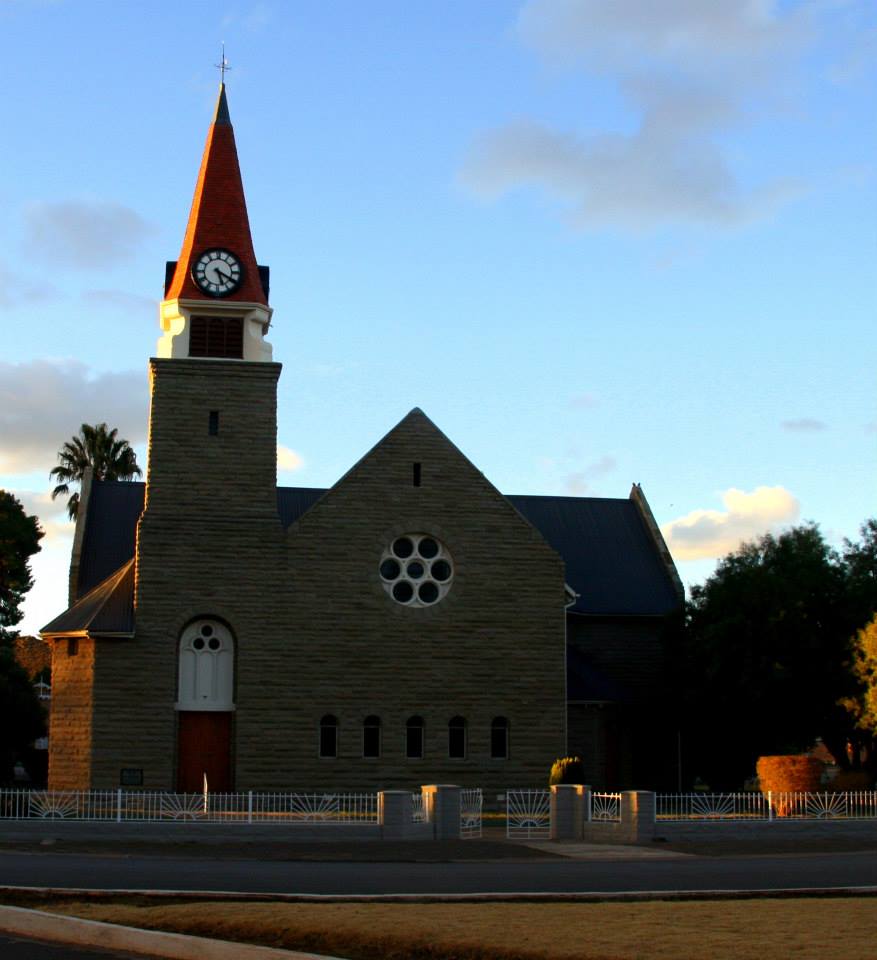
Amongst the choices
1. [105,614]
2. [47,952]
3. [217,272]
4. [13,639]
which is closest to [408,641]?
[105,614]

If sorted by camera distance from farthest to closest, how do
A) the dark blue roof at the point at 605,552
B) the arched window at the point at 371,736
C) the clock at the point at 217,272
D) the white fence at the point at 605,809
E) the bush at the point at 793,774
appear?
the dark blue roof at the point at 605,552 < the clock at the point at 217,272 < the arched window at the point at 371,736 < the bush at the point at 793,774 < the white fence at the point at 605,809

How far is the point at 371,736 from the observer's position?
41812mm

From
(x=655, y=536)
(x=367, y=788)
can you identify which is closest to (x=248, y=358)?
(x=367, y=788)

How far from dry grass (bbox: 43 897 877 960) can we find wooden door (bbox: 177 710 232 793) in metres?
23.6

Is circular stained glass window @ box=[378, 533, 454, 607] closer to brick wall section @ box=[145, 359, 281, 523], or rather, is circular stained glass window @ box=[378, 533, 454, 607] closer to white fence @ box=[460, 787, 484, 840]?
brick wall section @ box=[145, 359, 281, 523]

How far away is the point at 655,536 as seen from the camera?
55.0m

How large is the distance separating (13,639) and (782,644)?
3832 cm

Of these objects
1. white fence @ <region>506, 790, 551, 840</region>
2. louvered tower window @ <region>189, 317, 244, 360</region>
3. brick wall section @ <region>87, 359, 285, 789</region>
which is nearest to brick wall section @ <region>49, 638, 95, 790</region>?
brick wall section @ <region>87, 359, 285, 789</region>

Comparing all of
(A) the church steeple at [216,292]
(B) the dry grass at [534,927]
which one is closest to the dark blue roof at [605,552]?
(A) the church steeple at [216,292]

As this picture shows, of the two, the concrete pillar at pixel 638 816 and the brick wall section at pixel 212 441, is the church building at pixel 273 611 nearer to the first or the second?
the brick wall section at pixel 212 441

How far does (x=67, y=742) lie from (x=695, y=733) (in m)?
21.2

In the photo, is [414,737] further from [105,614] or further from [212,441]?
[212,441]

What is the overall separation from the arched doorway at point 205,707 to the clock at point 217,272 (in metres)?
10.0

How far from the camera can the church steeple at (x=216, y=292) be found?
141 ft
